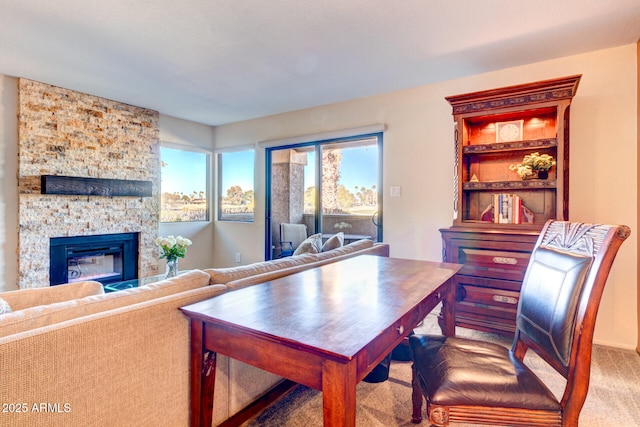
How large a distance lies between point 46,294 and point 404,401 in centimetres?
186

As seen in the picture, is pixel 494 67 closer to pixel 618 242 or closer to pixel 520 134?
pixel 520 134

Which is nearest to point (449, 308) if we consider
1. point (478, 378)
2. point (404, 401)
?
point (404, 401)

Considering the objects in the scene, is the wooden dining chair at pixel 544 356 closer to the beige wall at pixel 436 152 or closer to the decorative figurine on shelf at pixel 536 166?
the decorative figurine on shelf at pixel 536 166

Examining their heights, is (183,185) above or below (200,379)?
above

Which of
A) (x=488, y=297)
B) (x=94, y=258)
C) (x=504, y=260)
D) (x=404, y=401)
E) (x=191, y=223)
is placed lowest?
(x=404, y=401)

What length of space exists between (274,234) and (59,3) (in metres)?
3.45

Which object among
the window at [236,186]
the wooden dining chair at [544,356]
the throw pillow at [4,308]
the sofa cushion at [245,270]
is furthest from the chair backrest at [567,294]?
A: the window at [236,186]

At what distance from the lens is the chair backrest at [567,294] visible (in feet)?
3.44

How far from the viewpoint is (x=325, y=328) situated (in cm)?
98

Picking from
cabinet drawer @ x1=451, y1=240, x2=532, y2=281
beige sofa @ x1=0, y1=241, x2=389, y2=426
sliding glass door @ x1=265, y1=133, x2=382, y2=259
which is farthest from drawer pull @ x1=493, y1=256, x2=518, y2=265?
beige sofa @ x1=0, y1=241, x2=389, y2=426

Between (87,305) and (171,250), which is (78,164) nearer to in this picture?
(171,250)

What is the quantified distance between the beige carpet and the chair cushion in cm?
51

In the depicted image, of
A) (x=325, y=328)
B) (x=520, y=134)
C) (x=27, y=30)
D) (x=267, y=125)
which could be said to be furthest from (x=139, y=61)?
(x=520, y=134)

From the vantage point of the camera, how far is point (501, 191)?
3012 millimetres
